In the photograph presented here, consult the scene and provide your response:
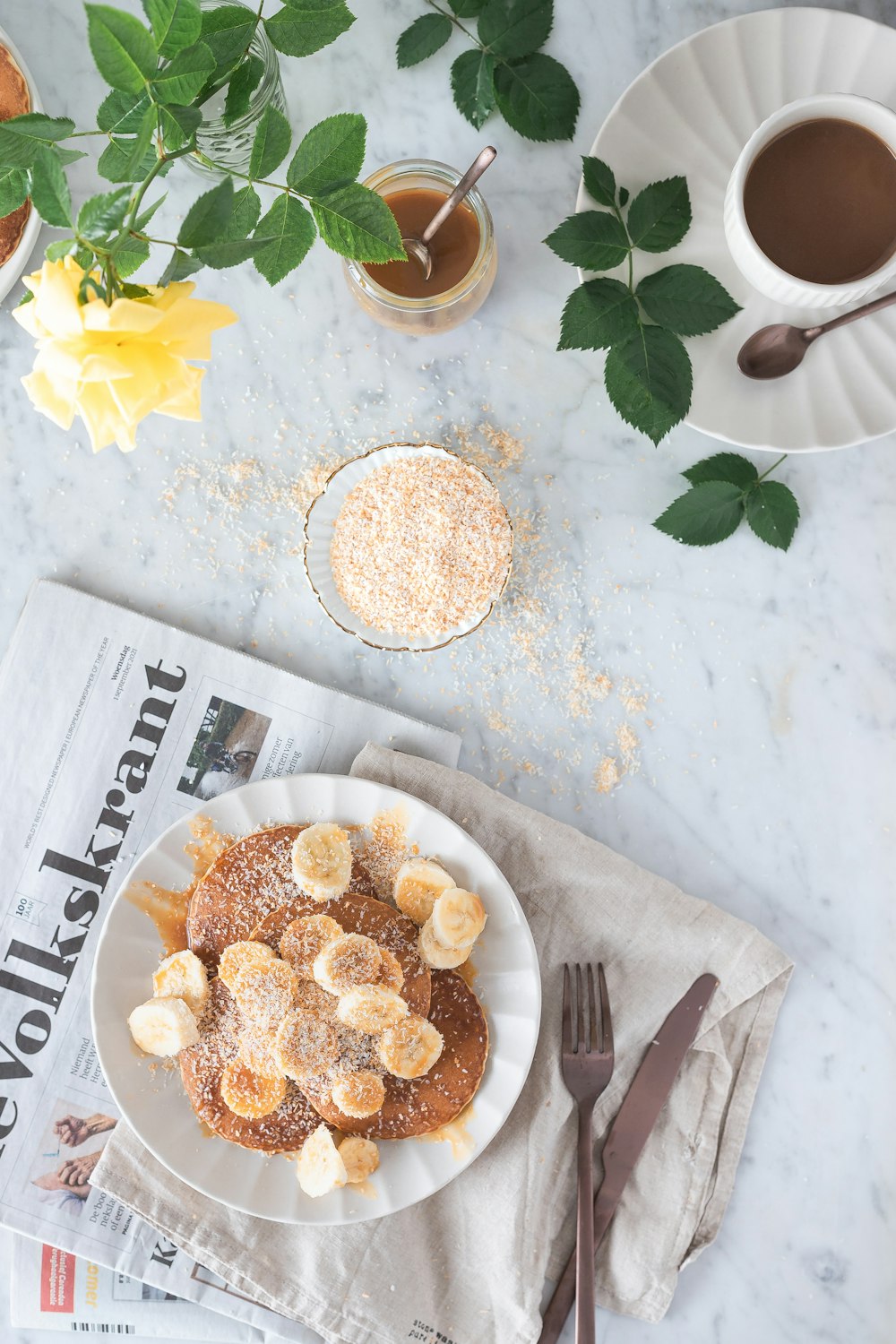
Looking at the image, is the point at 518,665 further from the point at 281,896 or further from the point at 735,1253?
the point at 735,1253

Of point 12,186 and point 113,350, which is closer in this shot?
point 113,350

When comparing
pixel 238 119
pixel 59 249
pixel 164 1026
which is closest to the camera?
pixel 59 249

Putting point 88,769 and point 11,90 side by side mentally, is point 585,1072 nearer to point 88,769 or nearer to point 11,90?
point 88,769

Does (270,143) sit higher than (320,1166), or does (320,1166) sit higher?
(270,143)

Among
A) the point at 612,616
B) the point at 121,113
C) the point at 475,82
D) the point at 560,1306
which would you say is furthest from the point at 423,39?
the point at 560,1306

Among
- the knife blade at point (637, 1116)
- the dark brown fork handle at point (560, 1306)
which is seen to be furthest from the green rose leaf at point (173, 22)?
the dark brown fork handle at point (560, 1306)

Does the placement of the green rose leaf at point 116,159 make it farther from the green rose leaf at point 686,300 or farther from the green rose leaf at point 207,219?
the green rose leaf at point 686,300

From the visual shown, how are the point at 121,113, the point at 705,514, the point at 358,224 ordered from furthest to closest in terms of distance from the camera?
the point at 705,514, the point at 358,224, the point at 121,113
